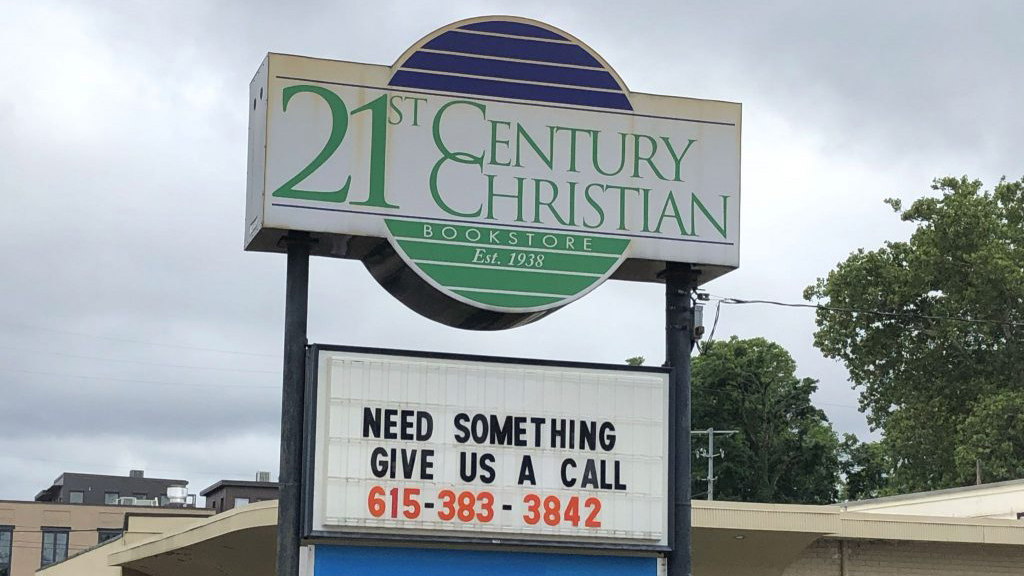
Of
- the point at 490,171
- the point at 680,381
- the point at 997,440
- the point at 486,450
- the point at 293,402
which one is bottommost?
the point at 486,450

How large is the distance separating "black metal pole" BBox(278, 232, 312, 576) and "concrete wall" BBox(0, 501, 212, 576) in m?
79.8

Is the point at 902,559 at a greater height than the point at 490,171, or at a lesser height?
lesser

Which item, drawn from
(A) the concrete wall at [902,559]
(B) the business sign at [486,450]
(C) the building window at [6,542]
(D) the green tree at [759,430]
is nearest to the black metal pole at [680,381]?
(B) the business sign at [486,450]

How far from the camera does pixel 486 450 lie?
14172 millimetres

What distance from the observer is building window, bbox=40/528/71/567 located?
300 ft

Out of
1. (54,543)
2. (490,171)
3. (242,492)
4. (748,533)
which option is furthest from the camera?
(54,543)

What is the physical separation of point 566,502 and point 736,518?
11776 mm

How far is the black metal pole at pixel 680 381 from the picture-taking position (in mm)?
14594

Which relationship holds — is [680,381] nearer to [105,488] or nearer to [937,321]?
[937,321]

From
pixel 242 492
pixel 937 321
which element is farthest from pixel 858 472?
pixel 242 492

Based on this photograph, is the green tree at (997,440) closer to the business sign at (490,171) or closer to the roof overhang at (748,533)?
the roof overhang at (748,533)

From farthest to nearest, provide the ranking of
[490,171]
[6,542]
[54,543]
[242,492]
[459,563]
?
[54,543] < [6,542] < [242,492] < [490,171] < [459,563]

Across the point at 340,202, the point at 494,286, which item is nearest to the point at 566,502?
the point at 494,286

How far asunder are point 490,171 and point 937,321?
45609 mm
